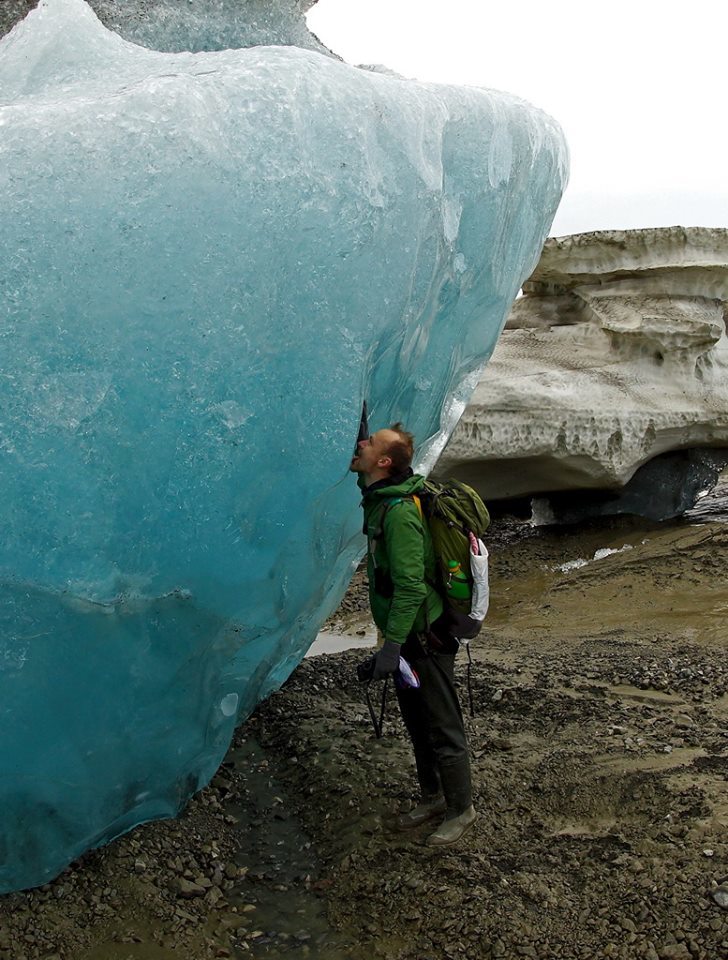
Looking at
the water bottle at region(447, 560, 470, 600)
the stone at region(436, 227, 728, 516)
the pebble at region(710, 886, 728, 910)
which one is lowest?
the stone at region(436, 227, 728, 516)

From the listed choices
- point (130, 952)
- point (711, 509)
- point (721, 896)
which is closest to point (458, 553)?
point (721, 896)

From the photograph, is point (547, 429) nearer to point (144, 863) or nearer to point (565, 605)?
point (565, 605)

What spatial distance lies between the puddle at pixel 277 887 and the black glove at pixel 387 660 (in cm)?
72

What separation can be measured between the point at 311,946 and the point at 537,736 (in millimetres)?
1442

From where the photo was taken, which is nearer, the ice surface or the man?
the ice surface

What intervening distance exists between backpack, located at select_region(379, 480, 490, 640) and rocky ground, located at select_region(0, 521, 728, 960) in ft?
2.36

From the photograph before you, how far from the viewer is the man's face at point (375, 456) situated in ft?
9.48

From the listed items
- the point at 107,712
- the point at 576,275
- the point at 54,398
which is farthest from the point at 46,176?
the point at 576,275

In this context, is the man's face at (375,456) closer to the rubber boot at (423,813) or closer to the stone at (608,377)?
the rubber boot at (423,813)

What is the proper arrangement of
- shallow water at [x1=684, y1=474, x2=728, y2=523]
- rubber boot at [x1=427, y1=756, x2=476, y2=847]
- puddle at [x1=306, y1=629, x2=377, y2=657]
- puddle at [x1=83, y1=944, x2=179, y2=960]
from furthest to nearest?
shallow water at [x1=684, y1=474, x2=728, y2=523], puddle at [x1=306, y1=629, x2=377, y2=657], rubber boot at [x1=427, y1=756, x2=476, y2=847], puddle at [x1=83, y1=944, x2=179, y2=960]

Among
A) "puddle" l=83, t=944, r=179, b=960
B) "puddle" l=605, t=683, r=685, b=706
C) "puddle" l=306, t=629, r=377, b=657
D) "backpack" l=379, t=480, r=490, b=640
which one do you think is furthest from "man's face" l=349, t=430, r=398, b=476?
"puddle" l=306, t=629, r=377, b=657

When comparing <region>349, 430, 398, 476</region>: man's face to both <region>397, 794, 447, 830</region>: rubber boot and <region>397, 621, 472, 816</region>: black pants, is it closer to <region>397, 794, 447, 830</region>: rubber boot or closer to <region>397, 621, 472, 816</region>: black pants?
<region>397, 621, 472, 816</region>: black pants

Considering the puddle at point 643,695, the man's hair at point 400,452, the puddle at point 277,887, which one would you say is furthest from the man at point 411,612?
the puddle at point 643,695

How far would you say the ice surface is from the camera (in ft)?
7.52
